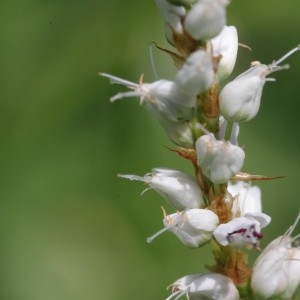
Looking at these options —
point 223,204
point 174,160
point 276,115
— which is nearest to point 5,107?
point 174,160

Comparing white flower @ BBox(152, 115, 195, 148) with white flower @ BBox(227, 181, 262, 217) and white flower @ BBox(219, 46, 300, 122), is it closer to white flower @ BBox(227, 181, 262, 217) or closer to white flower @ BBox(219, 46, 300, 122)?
white flower @ BBox(219, 46, 300, 122)

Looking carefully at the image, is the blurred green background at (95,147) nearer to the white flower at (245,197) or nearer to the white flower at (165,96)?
the white flower at (245,197)

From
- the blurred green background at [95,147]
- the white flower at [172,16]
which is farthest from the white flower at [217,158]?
the blurred green background at [95,147]

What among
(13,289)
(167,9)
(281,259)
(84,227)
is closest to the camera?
(167,9)

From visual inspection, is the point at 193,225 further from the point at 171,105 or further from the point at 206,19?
the point at 206,19

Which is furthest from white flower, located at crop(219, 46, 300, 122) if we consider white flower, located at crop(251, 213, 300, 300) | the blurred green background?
the blurred green background

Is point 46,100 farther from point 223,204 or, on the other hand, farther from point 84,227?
point 223,204

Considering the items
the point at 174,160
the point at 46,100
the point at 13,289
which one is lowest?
the point at 13,289
